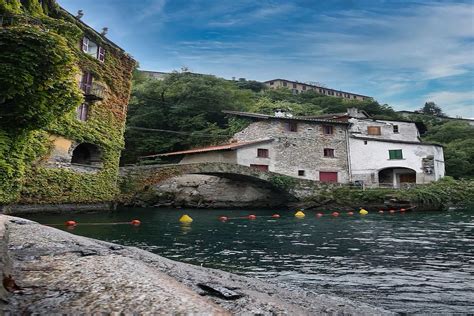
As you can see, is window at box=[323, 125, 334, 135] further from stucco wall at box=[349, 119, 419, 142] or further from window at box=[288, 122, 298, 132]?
stucco wall at box=[349, 119, 419, 142]

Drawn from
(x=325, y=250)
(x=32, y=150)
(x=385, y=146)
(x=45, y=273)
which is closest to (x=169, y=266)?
(x=45, y=273)

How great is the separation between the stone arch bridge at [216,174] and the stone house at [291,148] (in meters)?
3.84

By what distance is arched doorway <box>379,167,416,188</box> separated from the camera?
119ft

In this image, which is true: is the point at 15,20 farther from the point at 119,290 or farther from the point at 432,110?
the point at 432,110

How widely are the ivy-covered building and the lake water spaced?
4724 mm

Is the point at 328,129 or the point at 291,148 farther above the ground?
the point at 328,129

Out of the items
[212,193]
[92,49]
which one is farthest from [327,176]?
[92,49]

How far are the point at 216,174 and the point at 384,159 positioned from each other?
1934cm

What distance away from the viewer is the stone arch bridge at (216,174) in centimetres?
2414

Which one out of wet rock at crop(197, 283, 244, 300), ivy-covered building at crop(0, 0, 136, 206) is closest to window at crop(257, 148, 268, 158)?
ivy-covered building at crop(0, 0, 136, 206)

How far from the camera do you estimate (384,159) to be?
1385 inches

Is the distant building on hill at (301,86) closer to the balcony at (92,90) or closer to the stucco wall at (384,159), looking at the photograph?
the stucco wall at (384,159)

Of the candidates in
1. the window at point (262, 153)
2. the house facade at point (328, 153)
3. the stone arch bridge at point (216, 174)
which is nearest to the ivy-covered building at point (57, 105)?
the stone arch bridge at point (216, 174)

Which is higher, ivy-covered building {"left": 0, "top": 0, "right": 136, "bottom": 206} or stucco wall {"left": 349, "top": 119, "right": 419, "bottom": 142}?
stucco wall {"left": 349, "top": 119, "right": 419, "bottom": 142}
